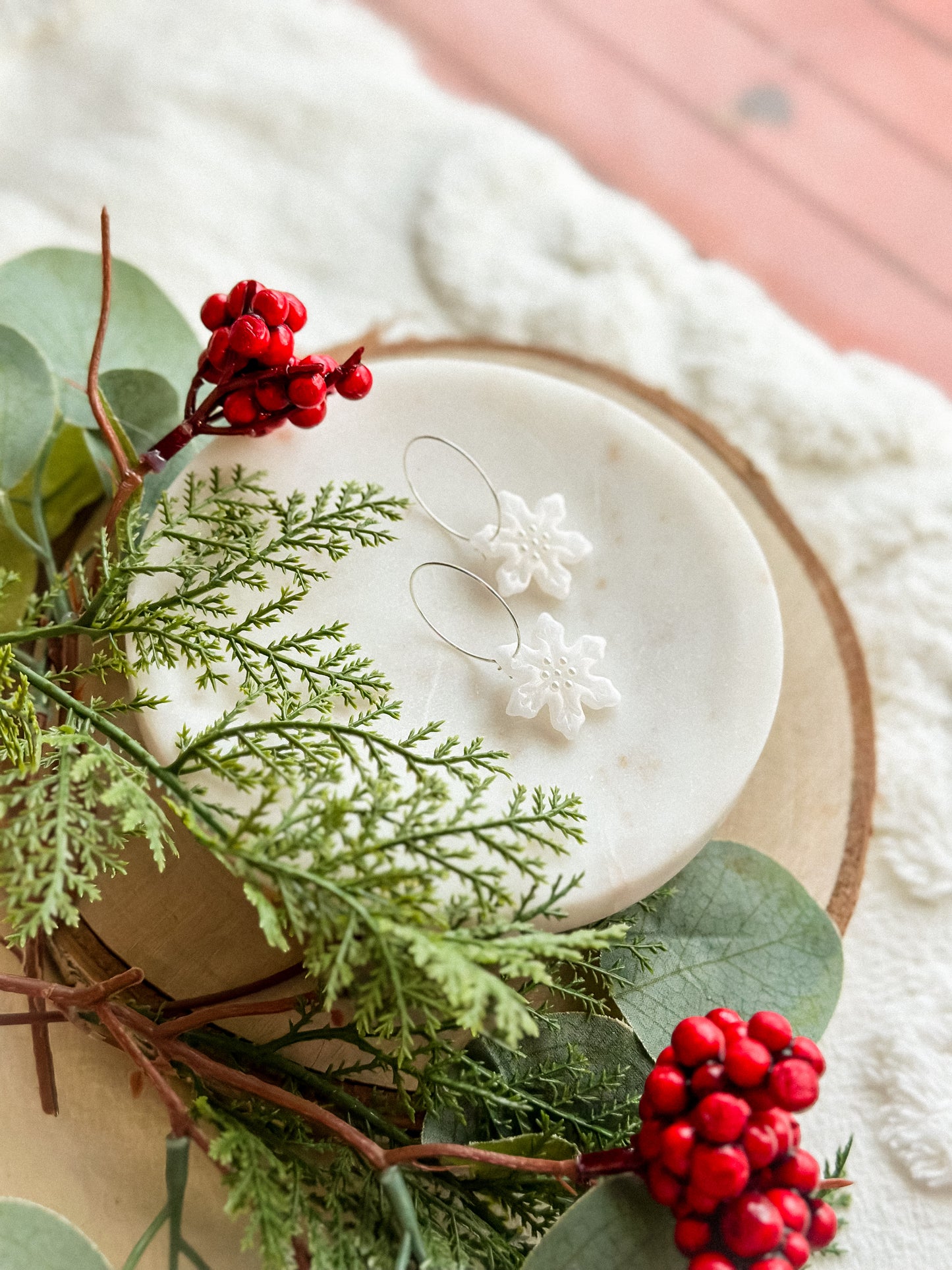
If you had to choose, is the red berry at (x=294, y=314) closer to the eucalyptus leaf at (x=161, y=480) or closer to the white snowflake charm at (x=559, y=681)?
the eucalyptus leaf at (x=161, y=480)

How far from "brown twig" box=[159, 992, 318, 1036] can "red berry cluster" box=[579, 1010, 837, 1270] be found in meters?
0.24

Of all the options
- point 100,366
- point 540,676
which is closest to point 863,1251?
point 540,676

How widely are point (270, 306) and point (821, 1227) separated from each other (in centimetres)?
71

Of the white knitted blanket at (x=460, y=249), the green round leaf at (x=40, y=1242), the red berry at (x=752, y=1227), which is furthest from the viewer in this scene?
the white knitted blanket at (x=460, y=249)

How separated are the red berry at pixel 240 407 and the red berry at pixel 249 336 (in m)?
0.03

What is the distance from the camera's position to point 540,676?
34.4 inches

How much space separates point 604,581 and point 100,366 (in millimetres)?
512

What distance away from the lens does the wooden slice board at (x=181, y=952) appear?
0.83 m

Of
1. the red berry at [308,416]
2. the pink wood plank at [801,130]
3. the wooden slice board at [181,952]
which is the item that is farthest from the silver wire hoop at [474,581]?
the pink wood plank at [801,130]

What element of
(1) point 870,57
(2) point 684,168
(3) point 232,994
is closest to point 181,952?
(3) point 232,994

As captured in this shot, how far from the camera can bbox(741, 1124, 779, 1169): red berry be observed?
1.96ft

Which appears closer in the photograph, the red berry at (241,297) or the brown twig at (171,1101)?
the brown twig at (171,1101)

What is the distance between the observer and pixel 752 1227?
1.93 feet

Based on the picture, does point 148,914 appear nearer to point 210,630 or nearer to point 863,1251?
point 210,630
